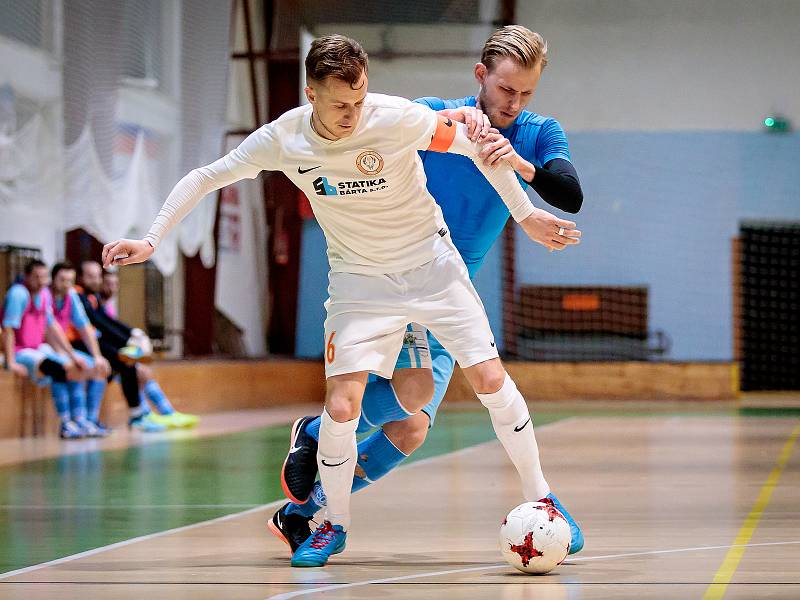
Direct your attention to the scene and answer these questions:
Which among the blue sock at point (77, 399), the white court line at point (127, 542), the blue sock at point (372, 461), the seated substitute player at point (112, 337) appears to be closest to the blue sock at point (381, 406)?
the blue sock at point (372, 461)

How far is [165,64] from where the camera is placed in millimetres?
11969

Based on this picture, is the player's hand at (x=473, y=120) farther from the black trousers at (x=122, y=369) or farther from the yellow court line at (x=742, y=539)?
the black trousers at (x=122, y=369)

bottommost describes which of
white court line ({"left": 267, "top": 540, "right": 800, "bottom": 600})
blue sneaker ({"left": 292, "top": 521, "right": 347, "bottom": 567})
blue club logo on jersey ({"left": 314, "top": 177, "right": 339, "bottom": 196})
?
white court line ({"left": 267, "top": 540, "right": 800, "bottom": 600})

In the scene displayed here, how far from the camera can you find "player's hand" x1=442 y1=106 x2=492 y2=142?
11.8 ft

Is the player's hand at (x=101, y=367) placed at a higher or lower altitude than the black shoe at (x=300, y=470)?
higher

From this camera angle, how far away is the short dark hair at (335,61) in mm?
3338

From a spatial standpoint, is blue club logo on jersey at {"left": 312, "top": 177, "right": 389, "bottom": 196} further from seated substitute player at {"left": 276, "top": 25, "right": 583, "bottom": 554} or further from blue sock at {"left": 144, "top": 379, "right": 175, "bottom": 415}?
blue sock at {"left": 144, "top": 379, "right": 175, "bottom": 415}

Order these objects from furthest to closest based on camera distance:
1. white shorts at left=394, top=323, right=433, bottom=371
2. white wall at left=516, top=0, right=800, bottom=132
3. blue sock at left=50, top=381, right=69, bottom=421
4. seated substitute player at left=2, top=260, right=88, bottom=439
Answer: white wall at left=516, top=0, right=800, bottom=132 → blue sock at left=50, top=381, right=69, bottom=421 → seated substitute player at left=2, top=260, right=88, bottom=439 → white shorts at left=394, top=323, right=433, bottom=371

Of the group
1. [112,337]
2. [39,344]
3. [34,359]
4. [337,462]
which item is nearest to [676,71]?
[112,337]

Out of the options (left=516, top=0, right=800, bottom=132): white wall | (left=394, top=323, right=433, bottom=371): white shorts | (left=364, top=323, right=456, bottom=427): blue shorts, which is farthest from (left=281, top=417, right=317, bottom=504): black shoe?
(left=516, top=0, right=800, bottom=132): white wall

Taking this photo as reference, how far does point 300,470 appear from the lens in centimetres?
392

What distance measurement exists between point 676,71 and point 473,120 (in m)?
13.1

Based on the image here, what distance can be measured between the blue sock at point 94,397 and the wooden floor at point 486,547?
13.7 ft

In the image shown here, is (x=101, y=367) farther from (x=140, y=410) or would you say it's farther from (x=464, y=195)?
(x=464, y=195)
